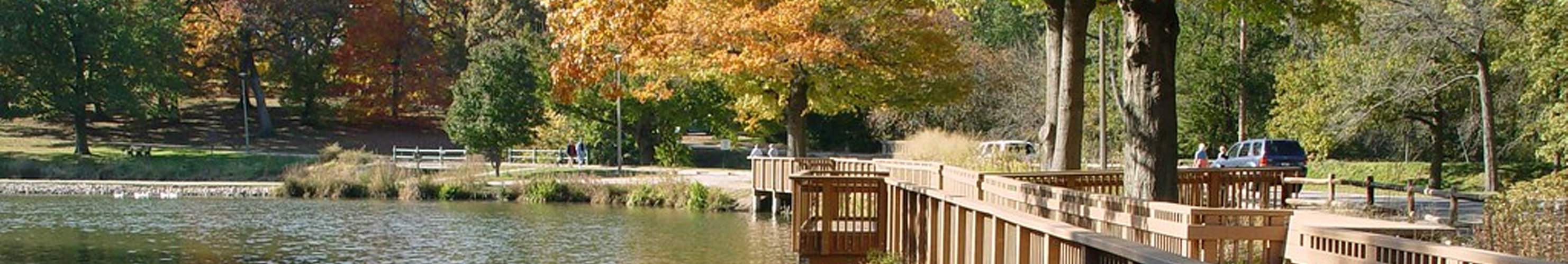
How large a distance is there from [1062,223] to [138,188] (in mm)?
41272

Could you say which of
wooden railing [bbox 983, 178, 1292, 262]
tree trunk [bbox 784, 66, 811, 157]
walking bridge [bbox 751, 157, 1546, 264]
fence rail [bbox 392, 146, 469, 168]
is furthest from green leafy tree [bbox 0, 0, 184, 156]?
wooden railing [bbox 983, 178, 1292, 262]

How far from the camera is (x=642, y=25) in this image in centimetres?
1684

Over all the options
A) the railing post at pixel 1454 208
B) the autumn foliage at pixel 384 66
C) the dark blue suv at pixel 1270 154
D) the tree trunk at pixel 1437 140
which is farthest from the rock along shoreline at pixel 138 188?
the railing post at pixel 1454 208

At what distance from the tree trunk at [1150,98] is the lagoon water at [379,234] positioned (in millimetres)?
10496

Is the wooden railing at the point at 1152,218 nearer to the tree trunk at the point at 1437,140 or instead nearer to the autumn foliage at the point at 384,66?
the tree trunk at the point at 1437,140

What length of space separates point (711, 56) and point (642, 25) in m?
19.0

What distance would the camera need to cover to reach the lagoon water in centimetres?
2612

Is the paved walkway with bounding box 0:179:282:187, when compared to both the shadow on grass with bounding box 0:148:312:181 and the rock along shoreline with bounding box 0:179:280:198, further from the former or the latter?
the shadow on grass with bounding box 0:148:312:181

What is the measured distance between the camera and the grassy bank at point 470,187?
125 feet

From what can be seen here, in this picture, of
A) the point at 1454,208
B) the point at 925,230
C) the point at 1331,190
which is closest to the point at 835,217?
the point at 925,230

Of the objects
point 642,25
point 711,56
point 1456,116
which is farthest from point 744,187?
point 642,25

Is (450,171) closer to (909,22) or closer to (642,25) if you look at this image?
(909,22)

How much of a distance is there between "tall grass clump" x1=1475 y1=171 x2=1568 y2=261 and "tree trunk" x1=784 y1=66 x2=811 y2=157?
22.5 meters

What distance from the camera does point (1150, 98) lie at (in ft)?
47.9
